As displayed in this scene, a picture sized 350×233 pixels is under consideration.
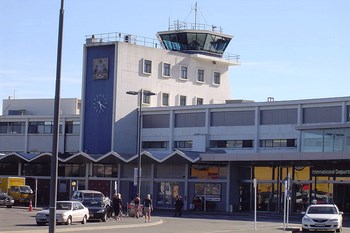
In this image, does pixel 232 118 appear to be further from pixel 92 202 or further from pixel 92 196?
pixel 92 202

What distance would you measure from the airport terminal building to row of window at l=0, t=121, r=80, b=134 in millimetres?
111

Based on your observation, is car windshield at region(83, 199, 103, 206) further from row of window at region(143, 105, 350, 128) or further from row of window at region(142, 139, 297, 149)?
row of window at region(143, 105, 350, 128)

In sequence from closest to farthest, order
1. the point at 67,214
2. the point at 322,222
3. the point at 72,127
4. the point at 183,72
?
the point at 322,222, the point at 67,214, the point at 72,127, the point at 183,72

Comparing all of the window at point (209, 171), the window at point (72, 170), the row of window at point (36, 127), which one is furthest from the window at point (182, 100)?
the window at point (209, 171)

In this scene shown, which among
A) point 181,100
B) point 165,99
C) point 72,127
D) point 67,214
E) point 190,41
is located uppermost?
point 190,41

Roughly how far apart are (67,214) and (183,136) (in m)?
33.6

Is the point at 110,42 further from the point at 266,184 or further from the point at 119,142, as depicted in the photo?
the point at 266,184

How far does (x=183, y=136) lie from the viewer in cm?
7362

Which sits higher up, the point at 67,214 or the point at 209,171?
the point at 209,171

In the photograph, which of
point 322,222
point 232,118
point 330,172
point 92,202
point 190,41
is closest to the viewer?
point 322,222

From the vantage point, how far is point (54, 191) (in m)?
20.2

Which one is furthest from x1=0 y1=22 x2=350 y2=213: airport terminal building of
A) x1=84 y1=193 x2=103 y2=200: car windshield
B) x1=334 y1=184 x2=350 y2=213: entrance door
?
x1=84 y1=193 x2=103 y2=200: car windshield

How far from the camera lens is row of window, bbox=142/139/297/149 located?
6668 centimetres

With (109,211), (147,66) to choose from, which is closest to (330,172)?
(109,211)
